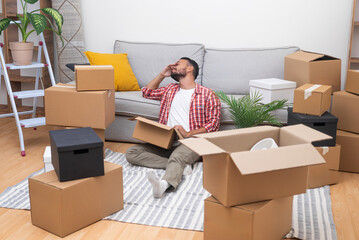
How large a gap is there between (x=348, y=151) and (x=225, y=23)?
1.72 meters

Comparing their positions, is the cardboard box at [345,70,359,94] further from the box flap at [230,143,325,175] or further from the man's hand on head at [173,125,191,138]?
the box flap at [230,143,325,175]

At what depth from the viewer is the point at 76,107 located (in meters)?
3.35

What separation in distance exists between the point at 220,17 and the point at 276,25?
52cm

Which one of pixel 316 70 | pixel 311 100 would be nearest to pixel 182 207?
pixel 311 100

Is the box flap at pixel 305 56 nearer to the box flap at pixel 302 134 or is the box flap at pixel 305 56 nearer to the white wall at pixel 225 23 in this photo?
the white wall at pixel 225 23

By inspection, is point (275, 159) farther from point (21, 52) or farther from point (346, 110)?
point (21, 52)

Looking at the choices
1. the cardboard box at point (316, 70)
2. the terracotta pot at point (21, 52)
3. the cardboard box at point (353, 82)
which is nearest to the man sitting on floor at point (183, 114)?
the cardboard box at point (316, 70)

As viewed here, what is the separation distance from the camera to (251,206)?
6.68 feet

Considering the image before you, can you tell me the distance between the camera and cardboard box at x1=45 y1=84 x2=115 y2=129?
3.32 meters

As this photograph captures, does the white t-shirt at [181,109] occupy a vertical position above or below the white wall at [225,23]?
below

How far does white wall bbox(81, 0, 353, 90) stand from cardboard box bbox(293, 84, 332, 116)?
114 cm

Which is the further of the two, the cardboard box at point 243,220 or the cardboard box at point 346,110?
the cardboard box at point 346,110

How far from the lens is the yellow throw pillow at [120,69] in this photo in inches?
158

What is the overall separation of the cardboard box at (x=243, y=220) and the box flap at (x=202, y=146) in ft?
0.92
